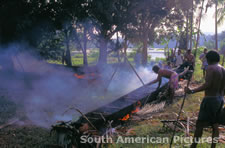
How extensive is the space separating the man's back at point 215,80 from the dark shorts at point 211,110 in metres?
0.11

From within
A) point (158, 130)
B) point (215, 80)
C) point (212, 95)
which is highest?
point (215, 80)

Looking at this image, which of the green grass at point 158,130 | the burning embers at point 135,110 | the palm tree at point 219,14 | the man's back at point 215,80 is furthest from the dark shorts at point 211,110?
the palm tree at point 219,14

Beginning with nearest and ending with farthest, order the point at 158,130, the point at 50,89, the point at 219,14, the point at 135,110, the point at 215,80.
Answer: the point at 215,80, the point at 158,130, the point at 135,110, the point at 50,89, the point at 219,14

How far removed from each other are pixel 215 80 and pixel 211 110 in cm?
57

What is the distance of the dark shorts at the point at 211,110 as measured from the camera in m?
3.95

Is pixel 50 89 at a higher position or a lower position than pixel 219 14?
lower

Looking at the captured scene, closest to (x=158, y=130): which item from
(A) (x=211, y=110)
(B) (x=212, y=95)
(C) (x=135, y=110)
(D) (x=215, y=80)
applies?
(C) (x=135, y=110)

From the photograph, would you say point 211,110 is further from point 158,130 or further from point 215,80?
point 158,130

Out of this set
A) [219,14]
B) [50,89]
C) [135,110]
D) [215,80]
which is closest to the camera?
[215,80]

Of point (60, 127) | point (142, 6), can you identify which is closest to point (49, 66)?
point (142, 6)

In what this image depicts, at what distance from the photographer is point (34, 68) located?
Answer: 15438 mm

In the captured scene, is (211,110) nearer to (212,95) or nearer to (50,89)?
(212,95)

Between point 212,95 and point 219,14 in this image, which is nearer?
point 212,95

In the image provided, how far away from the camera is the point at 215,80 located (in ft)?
12.9
